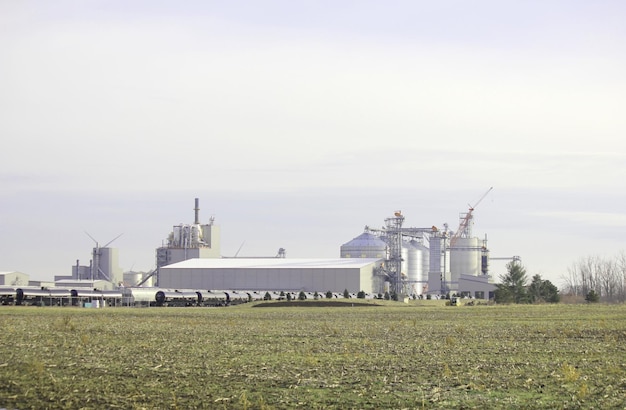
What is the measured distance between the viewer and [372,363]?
29.4 metres

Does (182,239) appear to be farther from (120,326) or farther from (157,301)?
(120,326)

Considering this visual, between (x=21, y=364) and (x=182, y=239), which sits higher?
(x=182, y=239)

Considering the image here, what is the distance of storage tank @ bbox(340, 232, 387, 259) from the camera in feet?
595

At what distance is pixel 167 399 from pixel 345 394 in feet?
13.8

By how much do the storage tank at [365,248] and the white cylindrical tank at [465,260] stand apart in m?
18.4

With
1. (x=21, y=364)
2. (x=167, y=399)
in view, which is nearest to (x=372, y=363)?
(x=167, y=399)

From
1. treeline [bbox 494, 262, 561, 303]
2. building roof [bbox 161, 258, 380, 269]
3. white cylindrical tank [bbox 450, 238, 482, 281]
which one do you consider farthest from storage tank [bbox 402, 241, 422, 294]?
treeline [bbox 494, 262, 561, 303]

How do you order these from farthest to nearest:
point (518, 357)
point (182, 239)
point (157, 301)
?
point (182, 239) → point (157, 301) → point (518, 357)

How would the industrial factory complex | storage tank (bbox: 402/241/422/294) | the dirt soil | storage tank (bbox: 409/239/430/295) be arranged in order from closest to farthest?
1. the dirt soil
2. the industrial factory complex
3. storage tank (bbox: 402/241/422/294)
4. storage tank (bbox: 409/239/430/295)

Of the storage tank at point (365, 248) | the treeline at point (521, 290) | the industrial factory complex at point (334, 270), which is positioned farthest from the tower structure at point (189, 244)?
the treeline at point (521, 290)

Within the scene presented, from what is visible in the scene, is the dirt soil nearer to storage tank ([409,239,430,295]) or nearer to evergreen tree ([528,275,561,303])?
evergreen tree ([528,275,561,303])

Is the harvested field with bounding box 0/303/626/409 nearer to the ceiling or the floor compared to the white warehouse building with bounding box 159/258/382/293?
nearer to the floor

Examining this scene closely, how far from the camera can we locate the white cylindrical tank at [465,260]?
639 feet

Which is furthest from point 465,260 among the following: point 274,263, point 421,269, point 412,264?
point 274,263
